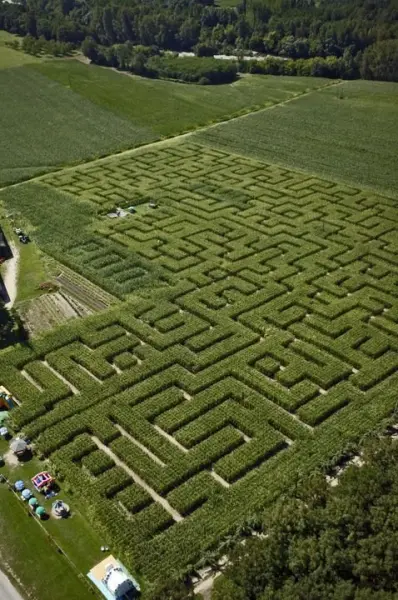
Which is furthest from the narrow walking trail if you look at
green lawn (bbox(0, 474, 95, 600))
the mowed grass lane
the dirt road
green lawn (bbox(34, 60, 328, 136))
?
green lawn (bbox(34, 60, 328, 136))

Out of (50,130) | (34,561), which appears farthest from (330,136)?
(34,561)

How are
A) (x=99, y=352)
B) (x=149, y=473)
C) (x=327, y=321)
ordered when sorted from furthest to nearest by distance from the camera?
(x=327, y=321) → (x=99, y=352) → (x=149, y=473)

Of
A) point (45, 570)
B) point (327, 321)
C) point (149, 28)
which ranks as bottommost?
point (45, 570)

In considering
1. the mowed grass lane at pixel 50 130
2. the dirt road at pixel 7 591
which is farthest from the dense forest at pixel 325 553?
the mowed grass lane at pixel 50 130

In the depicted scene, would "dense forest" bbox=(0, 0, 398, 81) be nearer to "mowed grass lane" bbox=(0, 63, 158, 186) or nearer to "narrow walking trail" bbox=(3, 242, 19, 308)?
"mowed grass lane" bbox=(0, 63, 158, 186)

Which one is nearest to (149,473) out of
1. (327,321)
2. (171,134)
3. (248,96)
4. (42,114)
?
(327,321)

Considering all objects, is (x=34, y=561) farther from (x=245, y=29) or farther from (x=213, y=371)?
(x=245, y=29)

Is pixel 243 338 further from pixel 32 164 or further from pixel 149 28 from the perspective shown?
pixel 149 28

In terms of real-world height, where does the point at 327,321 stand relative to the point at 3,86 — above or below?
below
